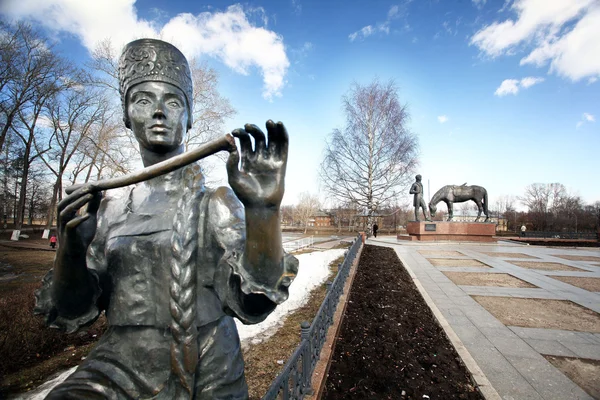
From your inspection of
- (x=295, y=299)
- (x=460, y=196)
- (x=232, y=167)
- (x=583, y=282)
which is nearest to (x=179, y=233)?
(x=232, y=167)

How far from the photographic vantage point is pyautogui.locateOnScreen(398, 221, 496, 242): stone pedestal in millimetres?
20641

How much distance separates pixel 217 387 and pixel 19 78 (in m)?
23.3

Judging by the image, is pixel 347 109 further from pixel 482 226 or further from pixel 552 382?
pixel 552 382

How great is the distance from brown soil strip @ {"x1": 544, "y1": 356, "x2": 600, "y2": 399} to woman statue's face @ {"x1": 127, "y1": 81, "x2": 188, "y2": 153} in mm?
5093

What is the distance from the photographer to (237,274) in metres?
1.13

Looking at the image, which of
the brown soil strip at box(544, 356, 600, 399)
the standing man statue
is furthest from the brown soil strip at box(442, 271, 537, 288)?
the standing man statue

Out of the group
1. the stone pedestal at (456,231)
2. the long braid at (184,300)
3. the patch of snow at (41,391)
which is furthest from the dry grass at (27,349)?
the stone pedestal at (456,231)

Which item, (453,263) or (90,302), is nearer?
(90,302)

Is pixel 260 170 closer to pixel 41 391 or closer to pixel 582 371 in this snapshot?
pixel 41 391

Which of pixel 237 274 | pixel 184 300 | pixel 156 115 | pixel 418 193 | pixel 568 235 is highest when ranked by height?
pixel 418 193

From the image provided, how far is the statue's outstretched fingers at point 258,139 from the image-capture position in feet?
3.32

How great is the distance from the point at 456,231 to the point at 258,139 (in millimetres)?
22776

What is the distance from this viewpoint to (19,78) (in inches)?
656

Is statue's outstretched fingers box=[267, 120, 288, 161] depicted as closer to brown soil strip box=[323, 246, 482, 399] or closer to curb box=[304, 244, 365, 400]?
curb box=[304, 244, 365, 400]
